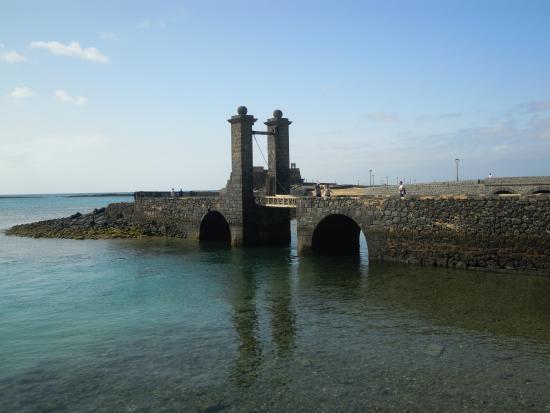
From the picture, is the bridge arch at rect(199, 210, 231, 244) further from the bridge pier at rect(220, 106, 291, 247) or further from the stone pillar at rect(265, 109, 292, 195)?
the stone pillar at rect(265, 109, 292, 195)

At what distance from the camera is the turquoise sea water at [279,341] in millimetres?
8578

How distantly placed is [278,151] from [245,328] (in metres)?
18.1

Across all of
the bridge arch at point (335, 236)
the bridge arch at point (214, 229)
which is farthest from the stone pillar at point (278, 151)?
the bridge arch at point (214, 229)

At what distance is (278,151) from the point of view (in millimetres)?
29578

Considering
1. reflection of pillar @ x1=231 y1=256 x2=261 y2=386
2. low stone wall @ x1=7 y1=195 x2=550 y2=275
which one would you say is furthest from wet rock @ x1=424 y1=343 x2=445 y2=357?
low stone wall @ x1=7 y1=195 x2=550 y2=275

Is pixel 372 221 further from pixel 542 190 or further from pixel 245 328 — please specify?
pixel 245 328

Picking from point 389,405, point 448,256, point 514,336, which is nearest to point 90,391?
point 389,405

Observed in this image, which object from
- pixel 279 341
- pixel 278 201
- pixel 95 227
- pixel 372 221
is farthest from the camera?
pixel 95 227

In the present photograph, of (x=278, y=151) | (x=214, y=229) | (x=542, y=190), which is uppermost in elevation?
(x=278, y=151)

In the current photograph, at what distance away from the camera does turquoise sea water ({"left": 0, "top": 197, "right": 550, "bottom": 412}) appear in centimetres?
858

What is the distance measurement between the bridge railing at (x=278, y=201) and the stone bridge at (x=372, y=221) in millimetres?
59

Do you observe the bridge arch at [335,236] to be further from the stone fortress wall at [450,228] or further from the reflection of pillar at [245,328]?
the reflection of pillar at [245,328]

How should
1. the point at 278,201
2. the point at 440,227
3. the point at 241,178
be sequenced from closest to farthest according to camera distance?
the point at 440,227, the point at 278,201, the point at 241,178

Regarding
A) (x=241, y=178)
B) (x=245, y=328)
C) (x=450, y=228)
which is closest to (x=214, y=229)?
(x=241, y=178)
